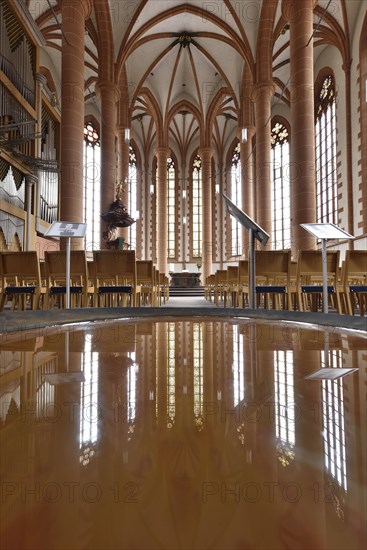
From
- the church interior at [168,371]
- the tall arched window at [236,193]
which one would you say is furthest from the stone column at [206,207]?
the church interior at [168,371]

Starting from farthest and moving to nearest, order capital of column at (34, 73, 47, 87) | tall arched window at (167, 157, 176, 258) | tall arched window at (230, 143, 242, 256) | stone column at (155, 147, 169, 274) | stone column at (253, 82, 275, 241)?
1. tall arched window at (167, 157, 176, 258)
2. tall arched window at (230, 143, 242, 256)
3. stone column at (155, 147, 169, 274)
4. stone column at (253, 82, 275, 241)
5. capital of column at (34, 73, 47, 87)

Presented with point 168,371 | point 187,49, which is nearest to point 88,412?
point 168,371

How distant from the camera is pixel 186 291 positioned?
1418cm

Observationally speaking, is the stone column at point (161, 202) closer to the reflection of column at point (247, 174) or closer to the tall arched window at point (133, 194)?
the tall arched window at point (133, 194)

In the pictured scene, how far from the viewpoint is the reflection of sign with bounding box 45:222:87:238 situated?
3.55 meters

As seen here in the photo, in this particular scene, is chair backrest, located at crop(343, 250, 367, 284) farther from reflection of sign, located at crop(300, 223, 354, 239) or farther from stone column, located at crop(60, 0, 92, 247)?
stone column, located at crop(60, 0, 92, 247)

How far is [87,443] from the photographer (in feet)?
1.42

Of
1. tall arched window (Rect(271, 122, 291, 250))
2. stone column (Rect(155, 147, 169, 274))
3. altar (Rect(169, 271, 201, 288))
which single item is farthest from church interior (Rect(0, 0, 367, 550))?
stone column (Rect(155, 147, 169, 274))

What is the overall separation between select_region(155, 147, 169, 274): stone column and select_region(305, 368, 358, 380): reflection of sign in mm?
15424

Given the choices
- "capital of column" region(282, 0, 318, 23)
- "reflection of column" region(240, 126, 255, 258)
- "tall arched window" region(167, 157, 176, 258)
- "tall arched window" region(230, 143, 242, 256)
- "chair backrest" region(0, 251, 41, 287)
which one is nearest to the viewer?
"chair backrest" region(0, 251, 41, 287)

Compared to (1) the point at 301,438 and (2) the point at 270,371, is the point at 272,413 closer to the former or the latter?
(1) the point at 301,438

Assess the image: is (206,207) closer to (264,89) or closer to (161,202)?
(161,202)

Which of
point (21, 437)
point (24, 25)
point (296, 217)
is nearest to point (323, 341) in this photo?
point (21, 437)

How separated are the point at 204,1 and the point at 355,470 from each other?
14756mm
